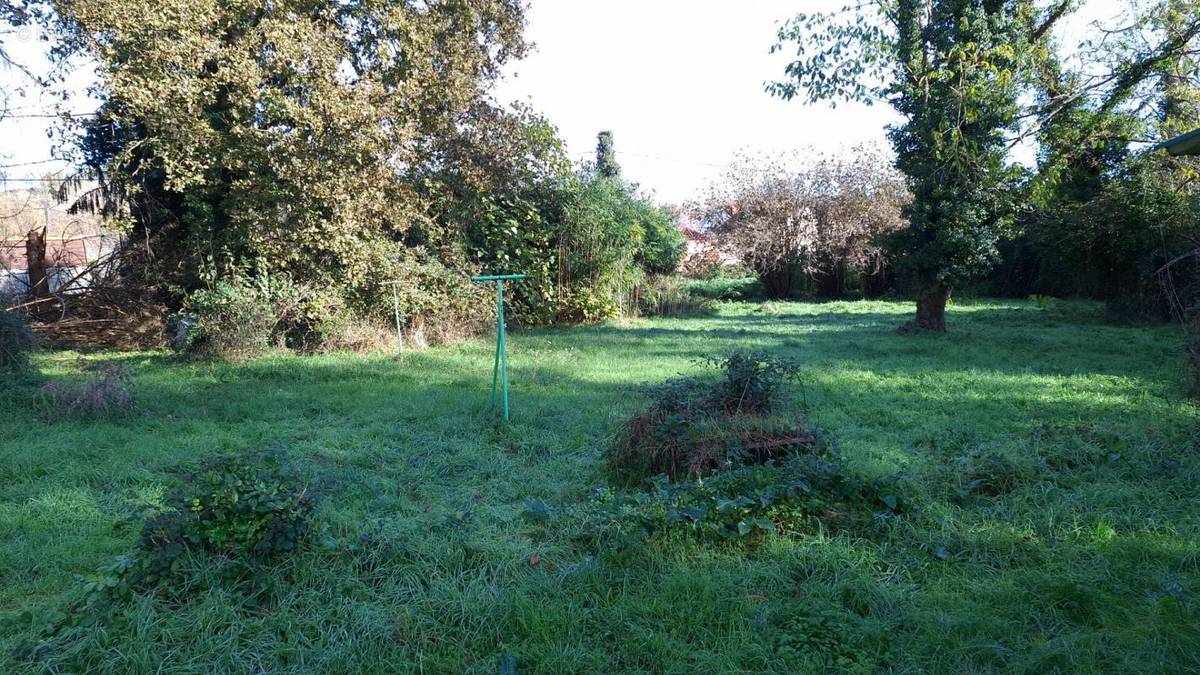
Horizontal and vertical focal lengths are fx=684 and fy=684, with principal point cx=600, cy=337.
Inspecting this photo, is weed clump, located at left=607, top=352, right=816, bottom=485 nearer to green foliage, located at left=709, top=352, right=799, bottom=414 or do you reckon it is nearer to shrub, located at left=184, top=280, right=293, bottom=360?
green foliage, located at left=709, top=352, right=799, bottom=414

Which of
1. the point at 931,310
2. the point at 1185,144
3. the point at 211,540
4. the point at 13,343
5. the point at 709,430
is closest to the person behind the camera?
the point at 211,540

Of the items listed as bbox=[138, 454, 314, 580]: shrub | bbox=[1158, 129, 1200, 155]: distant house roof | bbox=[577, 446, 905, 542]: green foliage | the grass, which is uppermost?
bbox=[1158, 129, 1200, 155]: distant house roof

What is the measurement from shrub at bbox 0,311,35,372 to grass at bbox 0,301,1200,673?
0.91 meters

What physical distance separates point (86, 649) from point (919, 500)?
4067 mm

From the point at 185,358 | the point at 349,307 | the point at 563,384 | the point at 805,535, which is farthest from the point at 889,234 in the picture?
the point at 185,358

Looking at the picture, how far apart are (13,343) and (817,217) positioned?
73.2 feet

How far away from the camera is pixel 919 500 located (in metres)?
3.99

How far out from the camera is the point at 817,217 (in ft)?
79.6

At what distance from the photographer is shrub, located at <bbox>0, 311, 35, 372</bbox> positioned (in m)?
7.71

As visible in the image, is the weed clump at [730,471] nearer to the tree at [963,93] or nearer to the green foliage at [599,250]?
the tree at [963,93]

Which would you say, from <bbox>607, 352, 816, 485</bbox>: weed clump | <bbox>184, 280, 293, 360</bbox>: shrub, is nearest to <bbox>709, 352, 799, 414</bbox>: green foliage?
<bbox>607, 352, 816, 485</bbox>: weed clump

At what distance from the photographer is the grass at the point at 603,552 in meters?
2.62

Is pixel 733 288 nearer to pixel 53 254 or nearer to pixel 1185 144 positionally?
pixel 53 254

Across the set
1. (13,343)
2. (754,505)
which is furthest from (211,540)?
(13,343)
